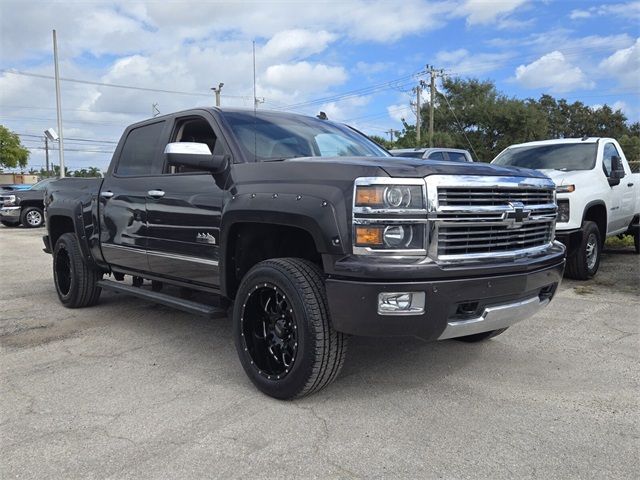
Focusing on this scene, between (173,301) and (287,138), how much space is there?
155 centimetres

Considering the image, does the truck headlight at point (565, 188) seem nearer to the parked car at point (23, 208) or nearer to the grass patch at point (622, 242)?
the grass patch at point (622, 242)

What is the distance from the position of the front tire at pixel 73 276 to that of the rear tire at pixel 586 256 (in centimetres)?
568

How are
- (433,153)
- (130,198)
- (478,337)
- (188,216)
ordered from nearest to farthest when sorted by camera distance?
1. (188,216)
2. (478,337)
3. (130,198)
4. (433,153)

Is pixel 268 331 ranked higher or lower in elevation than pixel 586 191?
lower

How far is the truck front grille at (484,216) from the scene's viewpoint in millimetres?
3021

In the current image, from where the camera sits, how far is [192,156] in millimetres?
3691

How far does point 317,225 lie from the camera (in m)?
3.11

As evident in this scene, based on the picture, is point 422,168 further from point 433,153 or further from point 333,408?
point 433,153

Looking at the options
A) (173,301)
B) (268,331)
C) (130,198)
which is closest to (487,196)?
(268,331)

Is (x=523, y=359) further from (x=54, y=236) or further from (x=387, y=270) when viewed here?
(x=54, y=236)

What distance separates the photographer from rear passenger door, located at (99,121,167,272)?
4734mm

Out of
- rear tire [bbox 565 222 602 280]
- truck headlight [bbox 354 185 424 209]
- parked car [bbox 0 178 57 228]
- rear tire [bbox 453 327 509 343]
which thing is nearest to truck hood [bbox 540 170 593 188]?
rear tire [bbox 565 222 602 280]

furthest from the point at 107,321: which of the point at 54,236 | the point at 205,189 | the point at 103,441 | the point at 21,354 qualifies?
the point at 103,441

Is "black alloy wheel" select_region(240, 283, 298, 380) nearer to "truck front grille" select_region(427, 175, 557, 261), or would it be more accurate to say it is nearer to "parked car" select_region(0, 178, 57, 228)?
"truck front grille" select_region(427, 175, 557, 261)
